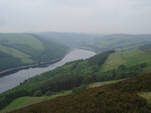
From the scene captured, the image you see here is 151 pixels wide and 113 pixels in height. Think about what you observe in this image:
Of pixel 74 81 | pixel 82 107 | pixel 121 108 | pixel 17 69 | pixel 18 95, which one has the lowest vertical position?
pixel 17 69

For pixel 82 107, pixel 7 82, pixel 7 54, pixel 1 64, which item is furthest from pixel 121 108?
pixel 7 54

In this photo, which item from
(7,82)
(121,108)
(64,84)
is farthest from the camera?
(7,82)

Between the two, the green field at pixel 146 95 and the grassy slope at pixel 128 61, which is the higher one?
the green field at pixel 146 95

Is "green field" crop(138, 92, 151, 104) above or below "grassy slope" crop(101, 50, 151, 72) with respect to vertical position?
above

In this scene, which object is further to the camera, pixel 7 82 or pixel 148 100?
pixel 7 82

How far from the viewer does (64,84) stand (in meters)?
73.6

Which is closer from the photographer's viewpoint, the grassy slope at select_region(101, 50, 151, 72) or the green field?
the green field

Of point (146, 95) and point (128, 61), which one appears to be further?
point (128, 61)

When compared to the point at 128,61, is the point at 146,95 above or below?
above

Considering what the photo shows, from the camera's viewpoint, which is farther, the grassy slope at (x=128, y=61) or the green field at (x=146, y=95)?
the grassy slope at (x=128, y=61)

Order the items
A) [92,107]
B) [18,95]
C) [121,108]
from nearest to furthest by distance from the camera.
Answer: [121,108]
[92,107]
[18,95]

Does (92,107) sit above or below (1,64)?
above

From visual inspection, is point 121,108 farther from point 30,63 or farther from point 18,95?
point 30,63

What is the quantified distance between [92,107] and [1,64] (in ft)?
556
